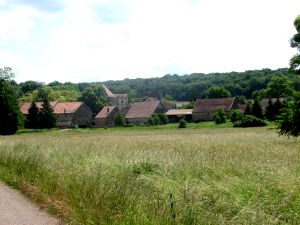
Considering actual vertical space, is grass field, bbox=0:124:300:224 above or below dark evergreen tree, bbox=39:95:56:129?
above

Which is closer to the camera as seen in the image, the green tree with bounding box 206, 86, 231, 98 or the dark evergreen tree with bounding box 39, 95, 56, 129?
the dark evergreen tree with bounding box 39, 95, 56, 129

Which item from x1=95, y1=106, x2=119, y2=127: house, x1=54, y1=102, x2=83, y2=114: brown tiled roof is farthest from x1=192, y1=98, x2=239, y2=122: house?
x1=54, y1=102, x2=83, y2=114: brown tiled roof

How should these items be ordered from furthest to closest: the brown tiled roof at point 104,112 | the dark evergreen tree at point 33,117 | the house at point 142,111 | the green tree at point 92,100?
the green tree at point 92,100 → the house at point 142,111 → the brown tiled roof at point 104,112 → the dark evergreen tree at point 33,117

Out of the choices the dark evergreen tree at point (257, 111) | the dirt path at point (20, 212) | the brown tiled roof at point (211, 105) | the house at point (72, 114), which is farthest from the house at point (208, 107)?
the dirt path at point (20, 212)

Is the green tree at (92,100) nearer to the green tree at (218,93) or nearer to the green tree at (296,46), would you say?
the green tree at (218,93)

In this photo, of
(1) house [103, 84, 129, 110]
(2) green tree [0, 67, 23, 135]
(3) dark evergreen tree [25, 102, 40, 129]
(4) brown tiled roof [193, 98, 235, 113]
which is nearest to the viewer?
(2) green tree [0, 67, 23, 135]

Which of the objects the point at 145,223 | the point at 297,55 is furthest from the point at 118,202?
the point at 297,55

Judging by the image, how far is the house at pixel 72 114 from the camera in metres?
124

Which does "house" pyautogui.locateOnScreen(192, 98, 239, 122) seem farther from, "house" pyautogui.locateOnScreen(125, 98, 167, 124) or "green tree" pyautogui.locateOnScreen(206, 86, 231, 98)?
"green tree" pyautogui.locateOnScreen(206, 86, 231, 98)

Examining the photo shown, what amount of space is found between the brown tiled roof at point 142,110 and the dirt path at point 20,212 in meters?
116

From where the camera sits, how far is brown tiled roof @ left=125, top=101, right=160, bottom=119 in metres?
128

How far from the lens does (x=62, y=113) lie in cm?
12475

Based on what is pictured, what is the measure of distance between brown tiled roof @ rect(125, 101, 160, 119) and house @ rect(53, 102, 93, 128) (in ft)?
40.1

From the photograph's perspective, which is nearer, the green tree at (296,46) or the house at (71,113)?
the green tree at (296,46)
